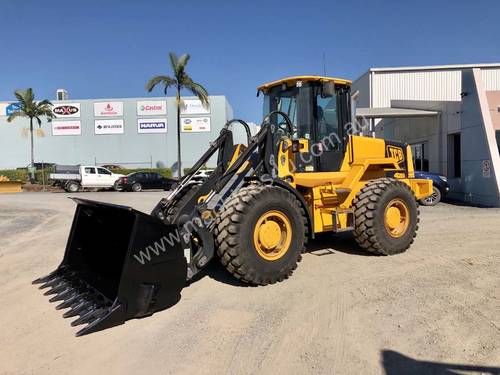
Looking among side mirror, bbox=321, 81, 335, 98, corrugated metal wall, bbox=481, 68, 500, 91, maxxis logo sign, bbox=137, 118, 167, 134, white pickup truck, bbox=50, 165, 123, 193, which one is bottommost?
white pickup truck, bbox=50, 165, 123, 193

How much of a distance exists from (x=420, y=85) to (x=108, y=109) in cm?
2715

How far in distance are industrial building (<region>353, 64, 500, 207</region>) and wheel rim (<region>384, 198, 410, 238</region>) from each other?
457 cm

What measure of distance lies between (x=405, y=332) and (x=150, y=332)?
7.86 feet

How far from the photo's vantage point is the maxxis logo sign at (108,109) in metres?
40.7

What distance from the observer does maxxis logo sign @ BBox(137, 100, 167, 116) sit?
40.4 meters

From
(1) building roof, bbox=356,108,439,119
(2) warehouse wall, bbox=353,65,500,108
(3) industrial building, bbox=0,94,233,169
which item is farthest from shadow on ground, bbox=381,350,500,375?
(3) industrial building, bbox=0,94,233,169

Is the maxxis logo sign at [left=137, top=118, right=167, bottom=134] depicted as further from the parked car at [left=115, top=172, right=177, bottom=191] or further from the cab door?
the cab door

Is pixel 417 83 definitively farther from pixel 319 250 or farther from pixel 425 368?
pixel 425 368

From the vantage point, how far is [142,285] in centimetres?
438

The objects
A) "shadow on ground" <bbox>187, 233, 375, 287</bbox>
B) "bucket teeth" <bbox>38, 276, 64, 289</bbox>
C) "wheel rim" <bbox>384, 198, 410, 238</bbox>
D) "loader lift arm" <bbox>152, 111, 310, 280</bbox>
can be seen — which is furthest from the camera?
"wheel rim" <bbox>384, 198, 410, 238</bbox>

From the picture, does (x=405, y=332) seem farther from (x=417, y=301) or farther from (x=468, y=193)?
(x=468, y=193)

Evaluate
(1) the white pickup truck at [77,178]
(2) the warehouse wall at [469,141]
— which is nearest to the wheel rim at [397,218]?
(2) the warehouse wall at [469,141]

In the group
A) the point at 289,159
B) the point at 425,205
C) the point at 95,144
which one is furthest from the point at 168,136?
the point at 289,159

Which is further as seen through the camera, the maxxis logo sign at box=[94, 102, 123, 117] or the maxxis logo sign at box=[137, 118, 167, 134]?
the maxxis logo sign at box=[94, 102, 123, 117]
